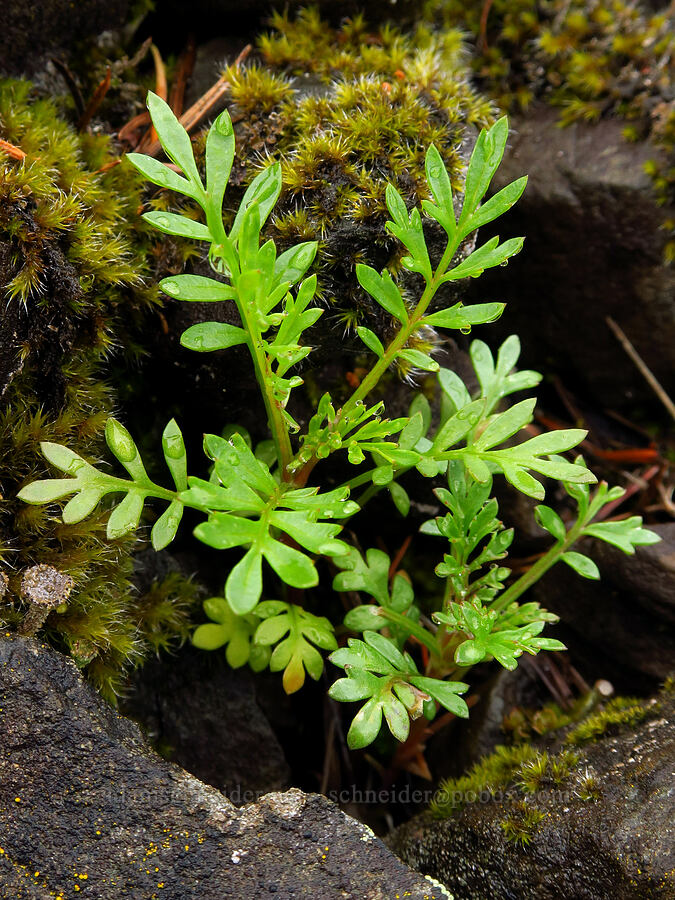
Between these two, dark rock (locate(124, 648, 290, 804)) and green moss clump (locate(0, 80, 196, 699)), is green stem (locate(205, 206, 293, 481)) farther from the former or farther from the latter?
dark rock (locate(124, 648, 290, 804))

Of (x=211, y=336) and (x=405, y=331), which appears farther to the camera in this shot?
(x=405, y=331)

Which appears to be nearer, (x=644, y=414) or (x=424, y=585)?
(x=424, y=585)

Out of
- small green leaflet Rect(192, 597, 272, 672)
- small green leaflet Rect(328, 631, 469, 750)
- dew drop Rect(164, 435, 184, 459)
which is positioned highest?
dew drop Rect(164, 435, 184, 459)

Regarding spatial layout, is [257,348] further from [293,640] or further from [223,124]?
[293,640]

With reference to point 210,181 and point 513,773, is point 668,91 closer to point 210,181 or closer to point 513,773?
point 210,181

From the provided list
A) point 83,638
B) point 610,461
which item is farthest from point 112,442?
point 610,461

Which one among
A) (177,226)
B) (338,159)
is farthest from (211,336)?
(338,159)

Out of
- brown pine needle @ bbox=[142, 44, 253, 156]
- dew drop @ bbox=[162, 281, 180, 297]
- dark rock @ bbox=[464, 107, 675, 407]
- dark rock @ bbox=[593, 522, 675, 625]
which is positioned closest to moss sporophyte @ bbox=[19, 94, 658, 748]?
dew drop @ bbox=[162, 281, 180, 297]
